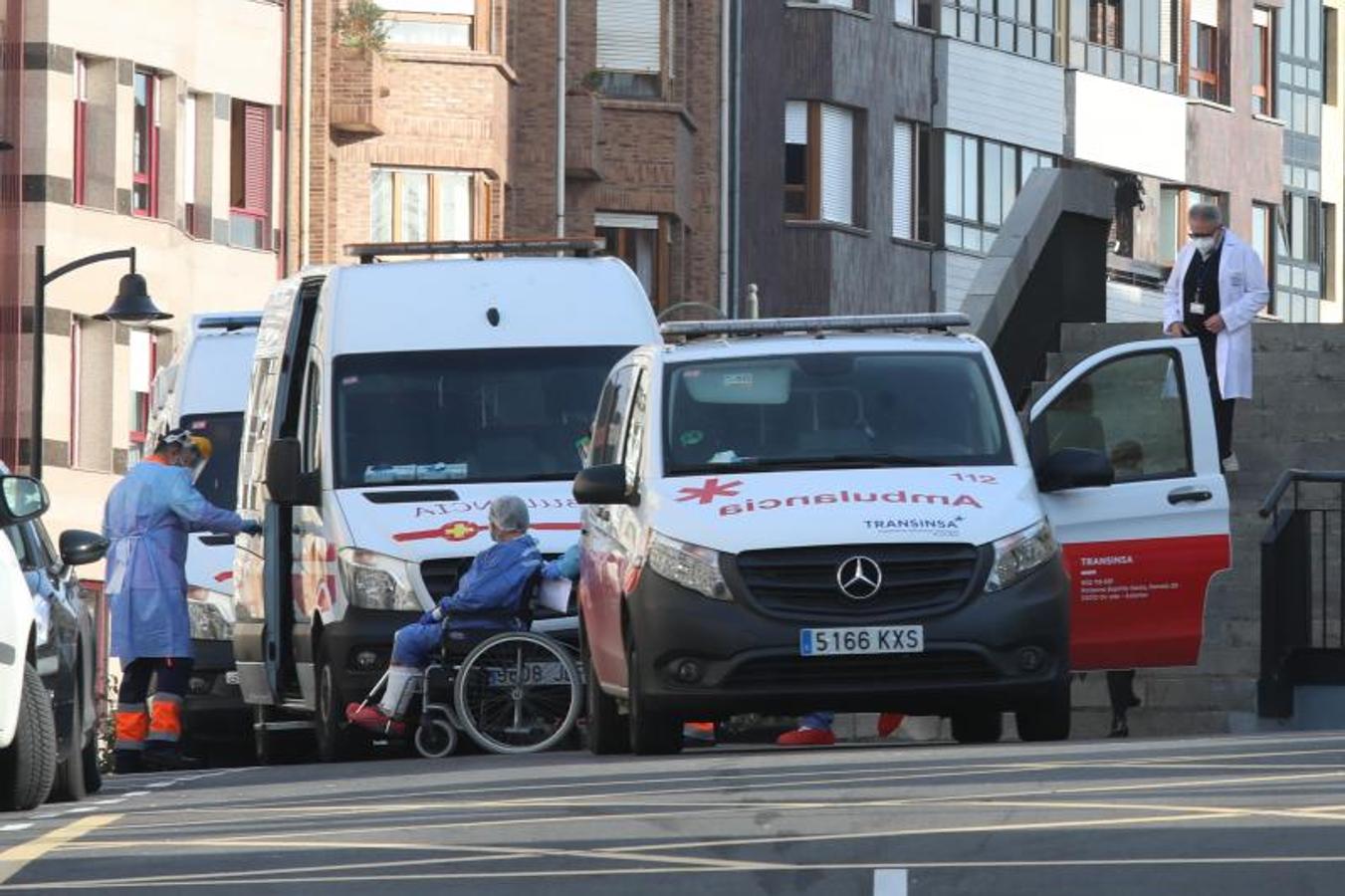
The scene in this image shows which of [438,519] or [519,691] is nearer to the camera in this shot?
[519,691]

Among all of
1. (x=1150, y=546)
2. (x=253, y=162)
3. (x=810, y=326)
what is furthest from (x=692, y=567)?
(x=253, y=162)

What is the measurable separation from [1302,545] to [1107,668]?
4.62 m

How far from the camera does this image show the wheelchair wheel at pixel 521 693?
72.2ft

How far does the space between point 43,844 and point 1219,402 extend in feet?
48.5

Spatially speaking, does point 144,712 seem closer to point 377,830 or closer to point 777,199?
point 377,830

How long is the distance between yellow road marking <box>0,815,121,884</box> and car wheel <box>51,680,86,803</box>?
6.30 ft

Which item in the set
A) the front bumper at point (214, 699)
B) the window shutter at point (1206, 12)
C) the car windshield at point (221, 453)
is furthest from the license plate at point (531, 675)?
the window shutter at point (1206, 12)

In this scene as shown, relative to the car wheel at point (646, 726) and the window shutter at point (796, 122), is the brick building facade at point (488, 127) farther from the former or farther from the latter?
the car wheel at point (646, 726)

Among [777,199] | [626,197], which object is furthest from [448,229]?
[777,199]

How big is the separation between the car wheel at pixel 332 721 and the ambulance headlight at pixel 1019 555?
4876 mm

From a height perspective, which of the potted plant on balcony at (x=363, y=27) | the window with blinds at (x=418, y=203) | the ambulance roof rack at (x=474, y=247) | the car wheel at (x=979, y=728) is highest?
the potted plant on balcony at (x=363, y=27)

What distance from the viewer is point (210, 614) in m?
28.4

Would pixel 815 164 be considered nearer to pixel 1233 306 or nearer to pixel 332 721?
pixel 1233 306

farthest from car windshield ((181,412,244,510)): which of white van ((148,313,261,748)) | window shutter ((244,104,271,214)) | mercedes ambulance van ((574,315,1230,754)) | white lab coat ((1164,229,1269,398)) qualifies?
window shutter ((244,104,271,214))
